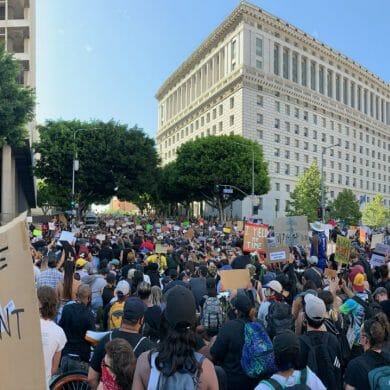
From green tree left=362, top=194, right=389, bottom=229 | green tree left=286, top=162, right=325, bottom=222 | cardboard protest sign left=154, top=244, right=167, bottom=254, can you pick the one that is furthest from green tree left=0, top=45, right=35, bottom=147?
green tree left=362, top=194, right=389, bottom=229

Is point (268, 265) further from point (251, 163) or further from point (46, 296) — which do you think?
point (251, 163)

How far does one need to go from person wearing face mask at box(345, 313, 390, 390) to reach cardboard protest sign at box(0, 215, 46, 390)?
7.77 feet

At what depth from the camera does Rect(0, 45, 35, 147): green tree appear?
80.7ft

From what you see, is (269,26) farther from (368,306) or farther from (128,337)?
(128,337)

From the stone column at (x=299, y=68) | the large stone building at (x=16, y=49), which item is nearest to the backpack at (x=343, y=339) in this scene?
the large stone building at (x=16, y=49)

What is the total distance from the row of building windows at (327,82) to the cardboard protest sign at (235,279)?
3099 inches

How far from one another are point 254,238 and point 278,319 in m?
6.32

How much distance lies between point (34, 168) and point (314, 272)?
138 ft

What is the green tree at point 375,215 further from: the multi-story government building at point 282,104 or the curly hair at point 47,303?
the curly hair at point 47,303

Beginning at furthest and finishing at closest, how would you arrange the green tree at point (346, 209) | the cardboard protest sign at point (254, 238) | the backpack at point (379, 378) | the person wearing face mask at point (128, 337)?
1. the green tree at point (346, 209)
2. the cardboard protest sign at point (254, 238)
3. the person wearing face mask at point (128, 337)
4. the backpack at point (379, 378)

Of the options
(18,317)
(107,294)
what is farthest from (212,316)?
(18,317)

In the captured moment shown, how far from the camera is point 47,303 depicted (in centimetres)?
439

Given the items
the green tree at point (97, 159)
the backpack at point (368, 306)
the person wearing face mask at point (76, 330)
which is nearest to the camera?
the person wearing face mask at point (76, 330)

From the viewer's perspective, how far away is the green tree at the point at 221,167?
5719 centimetres
